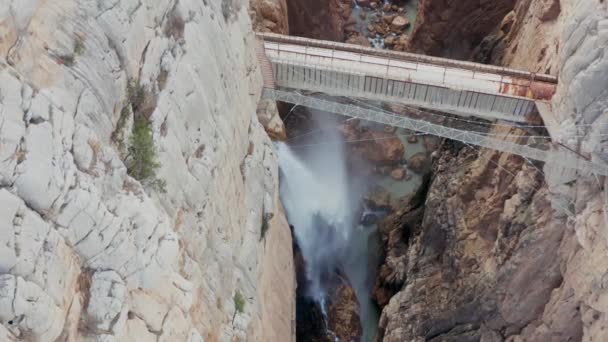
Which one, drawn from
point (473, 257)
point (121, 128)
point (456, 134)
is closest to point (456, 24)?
point (456, 134)

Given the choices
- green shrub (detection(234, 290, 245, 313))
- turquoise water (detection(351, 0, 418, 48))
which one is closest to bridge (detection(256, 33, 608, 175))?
green shrub (detection(234, 290, 245, 313))

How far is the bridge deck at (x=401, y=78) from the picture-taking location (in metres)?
18.2

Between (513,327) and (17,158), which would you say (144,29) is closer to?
(17,158)

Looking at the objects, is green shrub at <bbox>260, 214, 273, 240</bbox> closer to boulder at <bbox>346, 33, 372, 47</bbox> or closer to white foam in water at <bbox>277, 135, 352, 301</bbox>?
white foam in water at <bbox>277, 135, 352, 301</bbox>

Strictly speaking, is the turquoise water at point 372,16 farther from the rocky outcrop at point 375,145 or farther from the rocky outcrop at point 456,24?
the rocky outcrop at point 375,145

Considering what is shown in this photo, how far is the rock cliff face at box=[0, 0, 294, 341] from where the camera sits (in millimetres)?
7891

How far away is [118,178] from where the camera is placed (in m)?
9.80

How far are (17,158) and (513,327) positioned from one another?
1550 centimetres

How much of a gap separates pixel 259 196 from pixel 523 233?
25.7ft

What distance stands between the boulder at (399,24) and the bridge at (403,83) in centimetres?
1790

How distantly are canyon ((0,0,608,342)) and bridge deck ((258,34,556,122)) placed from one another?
1100mm

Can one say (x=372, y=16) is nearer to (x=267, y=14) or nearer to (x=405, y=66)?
(x=267, y=14)

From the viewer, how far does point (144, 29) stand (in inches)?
434

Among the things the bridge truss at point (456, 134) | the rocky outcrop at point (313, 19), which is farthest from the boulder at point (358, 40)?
the bridge truss at point (456, 134)
